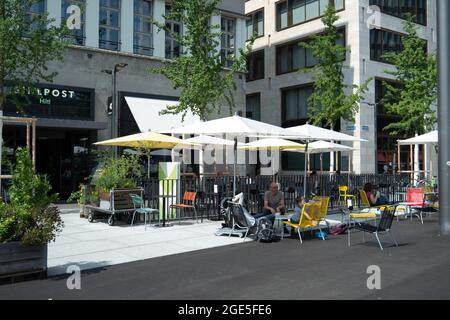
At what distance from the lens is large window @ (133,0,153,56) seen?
25.2 metres

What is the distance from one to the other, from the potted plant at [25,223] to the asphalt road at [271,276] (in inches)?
12.1

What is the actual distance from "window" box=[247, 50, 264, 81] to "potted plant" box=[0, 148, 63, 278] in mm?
33204

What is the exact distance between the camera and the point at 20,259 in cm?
688

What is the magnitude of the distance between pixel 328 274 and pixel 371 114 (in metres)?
26.7

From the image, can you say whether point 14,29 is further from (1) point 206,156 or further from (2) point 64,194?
(1) point 206,156

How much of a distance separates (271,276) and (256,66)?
34.3m

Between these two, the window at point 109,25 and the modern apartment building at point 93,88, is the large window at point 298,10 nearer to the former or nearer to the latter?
the modern apartment building at point 93,88

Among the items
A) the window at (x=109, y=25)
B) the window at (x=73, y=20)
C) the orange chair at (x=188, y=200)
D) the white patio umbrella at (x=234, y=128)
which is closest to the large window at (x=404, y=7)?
the window at (x=109, y=25)

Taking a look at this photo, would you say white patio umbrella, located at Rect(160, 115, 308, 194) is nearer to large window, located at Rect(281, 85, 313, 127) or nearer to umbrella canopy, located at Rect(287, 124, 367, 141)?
umbrella canopy, located at Rect(287, 124, 367, 141)

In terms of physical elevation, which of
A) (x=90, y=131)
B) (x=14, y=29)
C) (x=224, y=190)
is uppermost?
(x=14, y=29)

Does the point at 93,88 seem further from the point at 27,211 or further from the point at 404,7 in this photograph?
the point at 404,7

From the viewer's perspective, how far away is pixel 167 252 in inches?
366

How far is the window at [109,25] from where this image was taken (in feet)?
78.9
